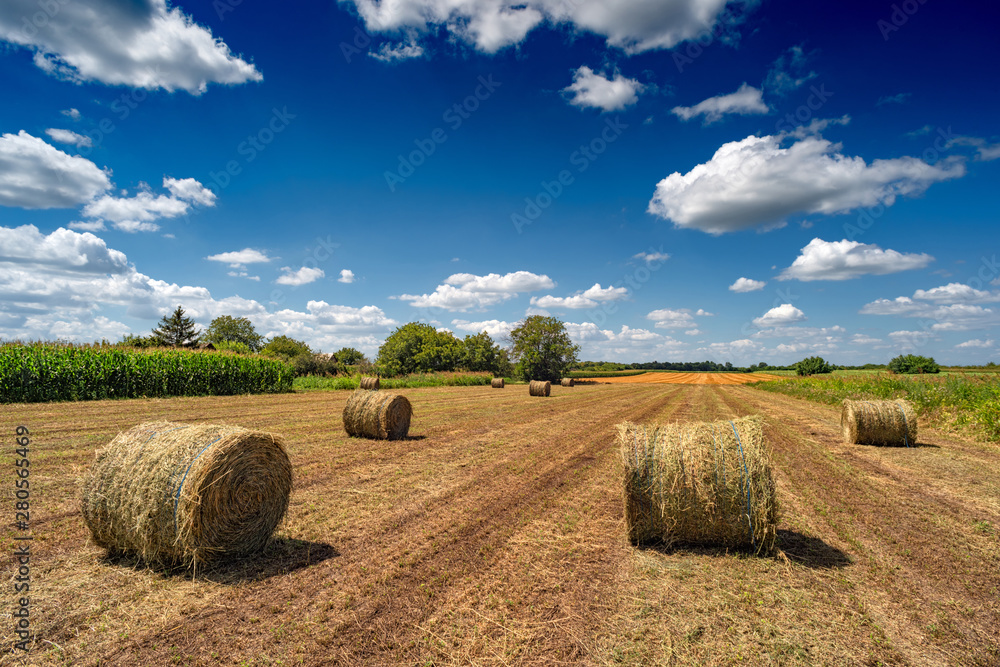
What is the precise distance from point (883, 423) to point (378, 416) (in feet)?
48.7

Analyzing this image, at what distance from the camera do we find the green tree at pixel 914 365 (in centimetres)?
3478

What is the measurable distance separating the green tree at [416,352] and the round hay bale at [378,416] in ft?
167

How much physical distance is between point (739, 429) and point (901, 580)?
224 centimetres

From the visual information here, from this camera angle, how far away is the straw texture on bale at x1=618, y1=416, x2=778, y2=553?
18.6ft

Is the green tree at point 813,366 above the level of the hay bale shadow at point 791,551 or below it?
above

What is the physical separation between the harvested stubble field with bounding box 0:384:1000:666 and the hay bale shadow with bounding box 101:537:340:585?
3 centimetres

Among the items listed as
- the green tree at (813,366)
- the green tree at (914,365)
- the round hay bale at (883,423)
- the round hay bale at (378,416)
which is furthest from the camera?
the green tree at (813,366)

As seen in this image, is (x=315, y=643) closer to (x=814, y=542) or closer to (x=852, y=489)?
(x=814, y=542)

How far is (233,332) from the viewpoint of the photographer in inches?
3752

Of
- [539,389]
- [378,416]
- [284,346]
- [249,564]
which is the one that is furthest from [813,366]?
[284,346]

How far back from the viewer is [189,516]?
4871 mm

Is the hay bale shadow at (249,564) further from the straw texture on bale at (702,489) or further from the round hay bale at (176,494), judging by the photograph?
the straw texture on bale at (702,489)

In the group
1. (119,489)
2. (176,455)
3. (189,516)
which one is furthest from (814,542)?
(119,489)

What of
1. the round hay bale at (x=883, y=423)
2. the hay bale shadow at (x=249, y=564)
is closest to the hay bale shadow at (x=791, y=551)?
the hay bale shadow at (x=249, y=564)
